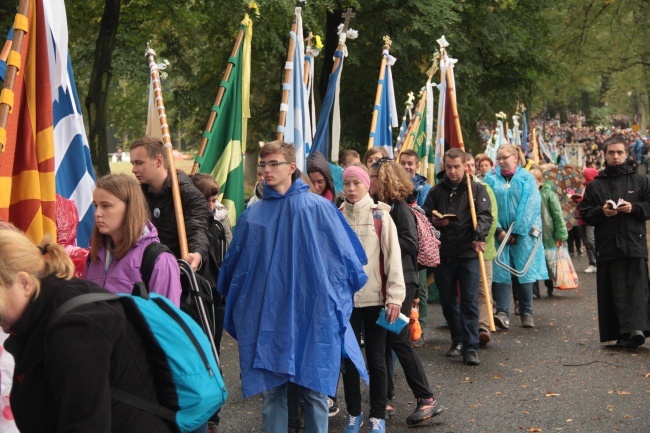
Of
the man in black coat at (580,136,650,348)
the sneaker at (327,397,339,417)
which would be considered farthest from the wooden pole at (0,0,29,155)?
the man in black coat at (580,136,650,348)

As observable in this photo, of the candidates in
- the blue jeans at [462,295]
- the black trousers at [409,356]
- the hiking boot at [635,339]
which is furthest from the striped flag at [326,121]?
the black trousers at [409,356]

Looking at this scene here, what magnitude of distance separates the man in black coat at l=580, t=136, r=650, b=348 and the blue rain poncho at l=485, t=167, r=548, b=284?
1398 mm

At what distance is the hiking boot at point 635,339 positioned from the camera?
10.4 metres

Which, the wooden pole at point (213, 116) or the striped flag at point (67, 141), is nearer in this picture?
the striped flag at point (67, 141)

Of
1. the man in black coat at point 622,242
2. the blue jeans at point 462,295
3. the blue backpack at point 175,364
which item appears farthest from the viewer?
the man in black coat at point 622,242

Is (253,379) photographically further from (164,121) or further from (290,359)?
(164,121)

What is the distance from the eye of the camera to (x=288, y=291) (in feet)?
19.4

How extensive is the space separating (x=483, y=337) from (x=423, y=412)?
3.27m

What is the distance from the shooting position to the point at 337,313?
236 inches

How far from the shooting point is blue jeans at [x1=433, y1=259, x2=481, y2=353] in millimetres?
9688

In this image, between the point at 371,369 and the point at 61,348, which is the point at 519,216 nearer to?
the point at 371,369

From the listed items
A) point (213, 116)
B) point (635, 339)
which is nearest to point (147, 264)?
point (213, 116)

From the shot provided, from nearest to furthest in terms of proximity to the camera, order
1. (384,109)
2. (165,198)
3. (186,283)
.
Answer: (186,283), (165,198), (384,109)

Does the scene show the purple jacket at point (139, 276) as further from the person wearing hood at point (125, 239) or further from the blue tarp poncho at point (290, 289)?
the blue tarp poncho at point (290, 289)
